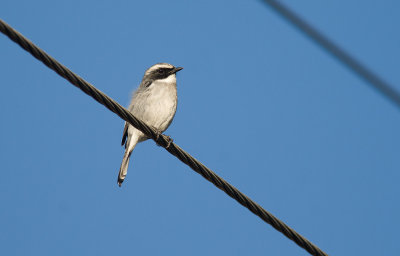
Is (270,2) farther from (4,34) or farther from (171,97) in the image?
(171,97)

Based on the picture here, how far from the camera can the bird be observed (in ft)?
29.4

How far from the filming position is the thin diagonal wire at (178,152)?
4.23 meters

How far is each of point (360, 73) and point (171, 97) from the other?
530cm

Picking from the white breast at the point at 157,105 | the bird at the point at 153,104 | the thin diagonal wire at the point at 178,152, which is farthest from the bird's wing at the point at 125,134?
the thin diagonal wire at the point at 178,152

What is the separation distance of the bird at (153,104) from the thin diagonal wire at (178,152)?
335 centimetres

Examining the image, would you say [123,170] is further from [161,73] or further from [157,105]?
[161,73]

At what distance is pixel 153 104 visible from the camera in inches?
353

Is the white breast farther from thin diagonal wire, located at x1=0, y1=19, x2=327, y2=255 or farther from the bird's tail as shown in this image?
thin diagonal wire, located at x1=0, y1=19, x2=327, y2=255

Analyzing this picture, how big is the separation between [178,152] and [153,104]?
11.9 feet

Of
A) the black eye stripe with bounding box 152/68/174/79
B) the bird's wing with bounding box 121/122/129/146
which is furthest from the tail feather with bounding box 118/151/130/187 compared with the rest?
the black eye stripe with bounding box 152/68/174/79

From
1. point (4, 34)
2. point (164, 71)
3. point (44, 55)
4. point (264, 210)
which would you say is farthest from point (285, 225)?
point (164, 71)

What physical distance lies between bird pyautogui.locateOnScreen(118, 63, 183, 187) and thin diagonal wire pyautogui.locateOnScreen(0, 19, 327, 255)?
335cm

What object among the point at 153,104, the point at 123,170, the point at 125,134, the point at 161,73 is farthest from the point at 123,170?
the point at 161,73

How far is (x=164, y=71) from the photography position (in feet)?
32.7
